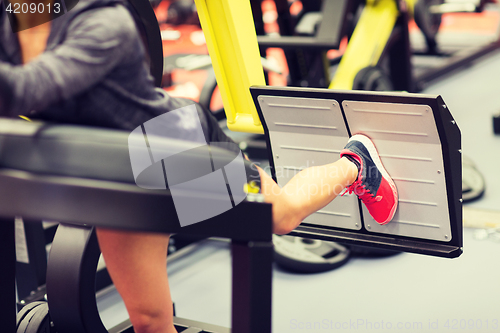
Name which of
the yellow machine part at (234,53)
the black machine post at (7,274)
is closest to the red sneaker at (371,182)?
the yellow machine part at (234,53)

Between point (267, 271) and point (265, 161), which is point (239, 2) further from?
point (265, 161)

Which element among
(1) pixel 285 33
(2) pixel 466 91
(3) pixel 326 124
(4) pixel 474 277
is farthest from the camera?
(2) pixel 466 91

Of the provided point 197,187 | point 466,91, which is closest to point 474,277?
point 197,187

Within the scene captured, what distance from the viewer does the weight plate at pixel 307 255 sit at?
7.57 ft

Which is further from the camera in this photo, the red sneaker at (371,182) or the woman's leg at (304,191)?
the red sneaker at (371,182)

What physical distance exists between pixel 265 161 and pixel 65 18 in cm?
260

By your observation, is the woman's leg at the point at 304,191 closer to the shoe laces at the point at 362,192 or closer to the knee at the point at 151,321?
the shoe laces at the point at 362,192

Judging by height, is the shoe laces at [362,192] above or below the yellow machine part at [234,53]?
below

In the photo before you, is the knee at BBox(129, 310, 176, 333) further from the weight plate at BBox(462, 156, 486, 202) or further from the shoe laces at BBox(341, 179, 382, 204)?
the weight plate at BBox(462, 156, 486, 202)

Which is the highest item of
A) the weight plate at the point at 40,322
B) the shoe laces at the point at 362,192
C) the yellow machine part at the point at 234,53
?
the yellow machine part at the point at 234,53

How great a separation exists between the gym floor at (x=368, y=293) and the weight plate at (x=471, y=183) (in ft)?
0.20

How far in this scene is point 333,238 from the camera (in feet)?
5.86

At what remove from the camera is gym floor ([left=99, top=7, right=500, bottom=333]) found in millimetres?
1940

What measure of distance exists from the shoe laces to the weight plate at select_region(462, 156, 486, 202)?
1.27m
